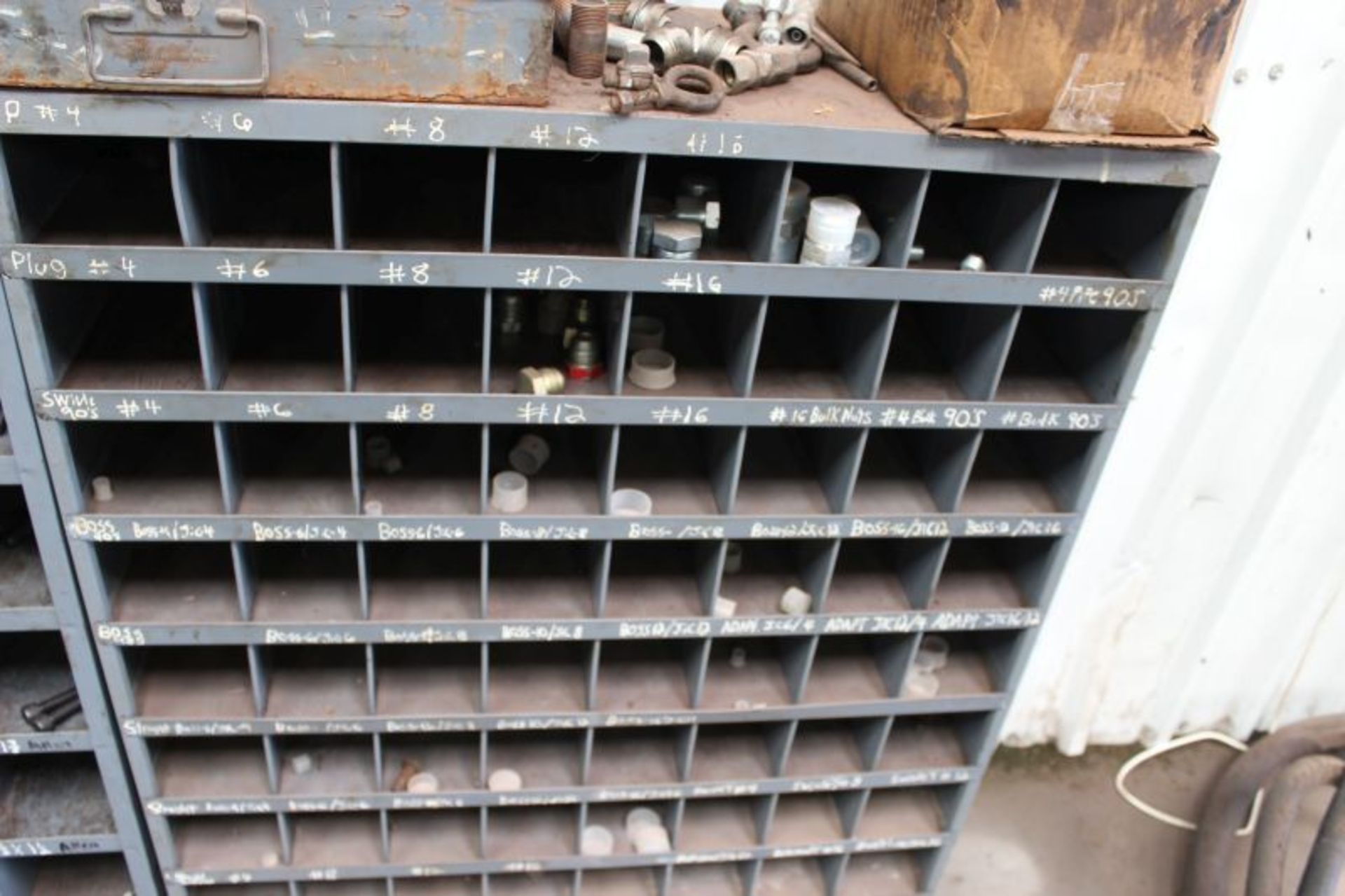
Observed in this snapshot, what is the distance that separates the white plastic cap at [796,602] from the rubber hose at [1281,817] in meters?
0.95

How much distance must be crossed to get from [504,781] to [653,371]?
69cm

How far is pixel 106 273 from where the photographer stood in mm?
1046

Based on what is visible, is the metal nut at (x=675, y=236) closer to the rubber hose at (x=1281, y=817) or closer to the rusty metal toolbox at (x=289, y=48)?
the rusty metal toolbox at (x=289, y=48)

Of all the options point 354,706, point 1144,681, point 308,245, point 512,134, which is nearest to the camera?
point 512,134

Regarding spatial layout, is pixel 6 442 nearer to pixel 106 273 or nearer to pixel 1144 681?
pixel 106 273

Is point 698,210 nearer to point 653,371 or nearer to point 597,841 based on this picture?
point 653,371

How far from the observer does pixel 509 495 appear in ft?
4.29

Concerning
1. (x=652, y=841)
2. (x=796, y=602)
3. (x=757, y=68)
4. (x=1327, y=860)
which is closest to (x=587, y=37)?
(x=757, y=68)

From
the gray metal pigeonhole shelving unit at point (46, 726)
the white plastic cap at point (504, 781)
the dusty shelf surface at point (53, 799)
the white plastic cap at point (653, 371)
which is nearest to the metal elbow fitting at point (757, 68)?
the white plastic cap at point (653, 371)

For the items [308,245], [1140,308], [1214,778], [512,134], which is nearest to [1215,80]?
[1140,308]

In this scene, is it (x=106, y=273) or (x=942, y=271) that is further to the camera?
(x=942, y=271)

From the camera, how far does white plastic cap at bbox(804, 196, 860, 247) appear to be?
1150 millimetres

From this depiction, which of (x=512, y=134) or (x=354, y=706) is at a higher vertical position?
(x=512, y=134)

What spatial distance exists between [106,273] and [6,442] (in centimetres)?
28
